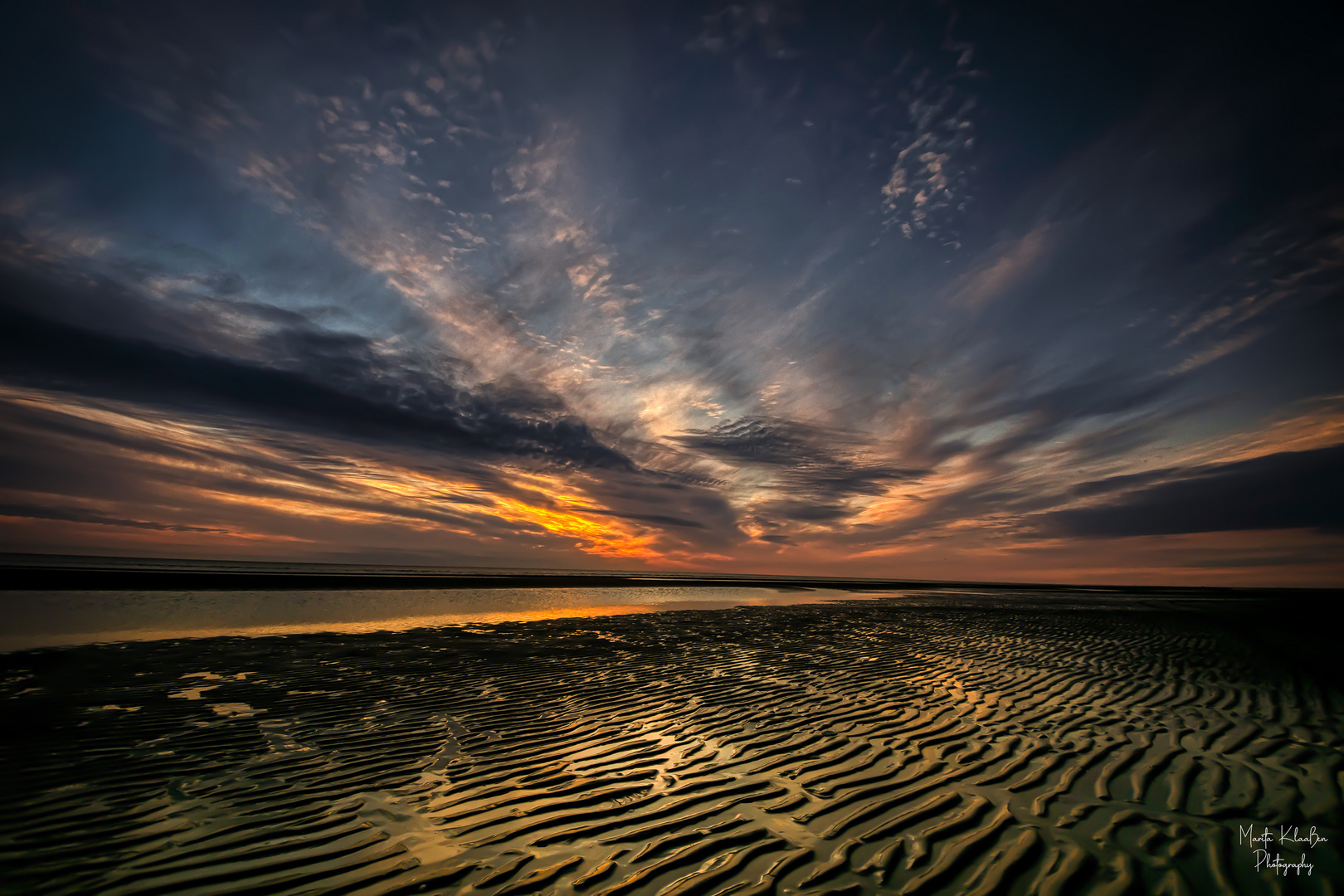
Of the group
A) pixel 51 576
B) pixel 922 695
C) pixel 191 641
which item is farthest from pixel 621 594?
pixel 51 576

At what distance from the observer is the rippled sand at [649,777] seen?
378cm

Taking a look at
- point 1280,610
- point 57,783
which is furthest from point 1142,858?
point 1280,610

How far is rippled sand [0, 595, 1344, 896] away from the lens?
3.78 metres

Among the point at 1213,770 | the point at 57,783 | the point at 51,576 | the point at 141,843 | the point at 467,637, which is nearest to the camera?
the point at 141,843

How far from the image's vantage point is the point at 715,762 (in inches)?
232

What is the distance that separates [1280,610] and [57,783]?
171 feet

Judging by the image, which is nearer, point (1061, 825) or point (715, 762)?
point (1061, 825)

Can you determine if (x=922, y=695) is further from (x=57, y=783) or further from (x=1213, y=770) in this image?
(x=57, y=783)

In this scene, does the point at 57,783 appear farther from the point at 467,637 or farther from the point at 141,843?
the point at 467,637

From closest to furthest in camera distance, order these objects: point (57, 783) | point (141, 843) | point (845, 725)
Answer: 1. point (141, 843)
2. point (57, 783)
3. point (845, 725)

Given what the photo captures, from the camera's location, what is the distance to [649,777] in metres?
5.44
